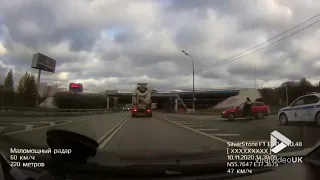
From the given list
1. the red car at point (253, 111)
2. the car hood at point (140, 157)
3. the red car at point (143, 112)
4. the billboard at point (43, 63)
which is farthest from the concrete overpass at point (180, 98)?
the billboard at point (43, 63)

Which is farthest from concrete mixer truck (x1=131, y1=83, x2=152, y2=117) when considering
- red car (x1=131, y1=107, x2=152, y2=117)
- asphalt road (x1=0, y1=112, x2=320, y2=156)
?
asphalt road (x1=0, y1=112, x2=320, y2=156)

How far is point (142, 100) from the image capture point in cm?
398

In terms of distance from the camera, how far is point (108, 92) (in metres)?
3.70

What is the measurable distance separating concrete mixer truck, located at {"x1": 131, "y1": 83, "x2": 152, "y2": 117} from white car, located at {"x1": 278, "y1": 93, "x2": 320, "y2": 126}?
1.60 metres

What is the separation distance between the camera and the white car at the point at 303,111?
312 cm

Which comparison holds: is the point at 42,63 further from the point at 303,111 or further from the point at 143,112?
the point at 303,111

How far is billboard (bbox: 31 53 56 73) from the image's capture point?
293 cm

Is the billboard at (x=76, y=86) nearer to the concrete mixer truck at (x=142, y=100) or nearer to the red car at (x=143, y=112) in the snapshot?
the concrete mixer truck at (x=142, y=100)

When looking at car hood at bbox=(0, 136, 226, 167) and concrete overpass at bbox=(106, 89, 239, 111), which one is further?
concrete overpass at bbox=(106, 89, 239, 111)

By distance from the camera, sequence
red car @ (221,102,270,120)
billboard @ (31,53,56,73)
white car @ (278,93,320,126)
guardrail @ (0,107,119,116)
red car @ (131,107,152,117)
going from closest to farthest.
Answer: billboard @ (31,53,56,73) → white car @ (278,93,320,126) → guardrail @ (0,107,119,116) → red car @ (221,102,270,120) → red car @ (131,107,152,117)

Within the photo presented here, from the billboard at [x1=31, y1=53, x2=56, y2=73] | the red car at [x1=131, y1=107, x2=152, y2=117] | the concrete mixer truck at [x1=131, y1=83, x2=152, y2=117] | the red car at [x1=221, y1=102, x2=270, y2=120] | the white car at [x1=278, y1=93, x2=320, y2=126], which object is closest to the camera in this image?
the billboard at [x1=31, y1=53, x2=56, y2=73]

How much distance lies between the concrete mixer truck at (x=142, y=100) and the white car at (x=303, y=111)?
1595 millimetres

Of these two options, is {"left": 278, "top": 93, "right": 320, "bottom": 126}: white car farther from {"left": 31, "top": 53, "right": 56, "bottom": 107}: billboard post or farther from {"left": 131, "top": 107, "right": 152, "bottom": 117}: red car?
{"left": 31, "top": 53, "right": 56, "bottom": 107}: billboard post

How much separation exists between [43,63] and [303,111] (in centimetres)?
272
